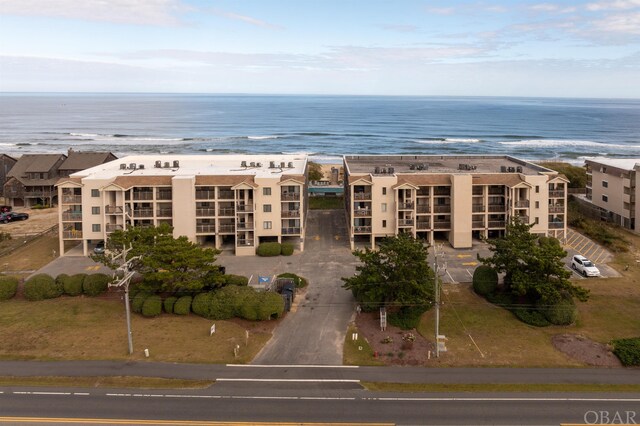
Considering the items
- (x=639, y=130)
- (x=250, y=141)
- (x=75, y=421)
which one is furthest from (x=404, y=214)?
(x=639, y=130)

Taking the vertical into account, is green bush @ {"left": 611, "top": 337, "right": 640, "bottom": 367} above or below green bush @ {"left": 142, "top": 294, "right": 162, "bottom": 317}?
below

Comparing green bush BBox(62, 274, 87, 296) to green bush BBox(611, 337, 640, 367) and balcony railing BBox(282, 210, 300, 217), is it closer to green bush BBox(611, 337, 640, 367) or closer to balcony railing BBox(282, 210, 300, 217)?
balcony railing BBox(282, 210, 300, 217)

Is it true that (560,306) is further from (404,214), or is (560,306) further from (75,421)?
(75,421)

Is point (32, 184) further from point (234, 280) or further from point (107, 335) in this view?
point (107, 335)

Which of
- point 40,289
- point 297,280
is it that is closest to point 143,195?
point 40,289

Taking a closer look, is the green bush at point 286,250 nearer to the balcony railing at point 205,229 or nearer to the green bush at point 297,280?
the green bush at point 297,280

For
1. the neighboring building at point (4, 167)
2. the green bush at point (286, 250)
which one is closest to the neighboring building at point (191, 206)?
the green bush at point (286, 250)

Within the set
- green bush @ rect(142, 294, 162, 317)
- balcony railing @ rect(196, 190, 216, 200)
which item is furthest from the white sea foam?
green bush @ rect(142, 294, 162, 317)
